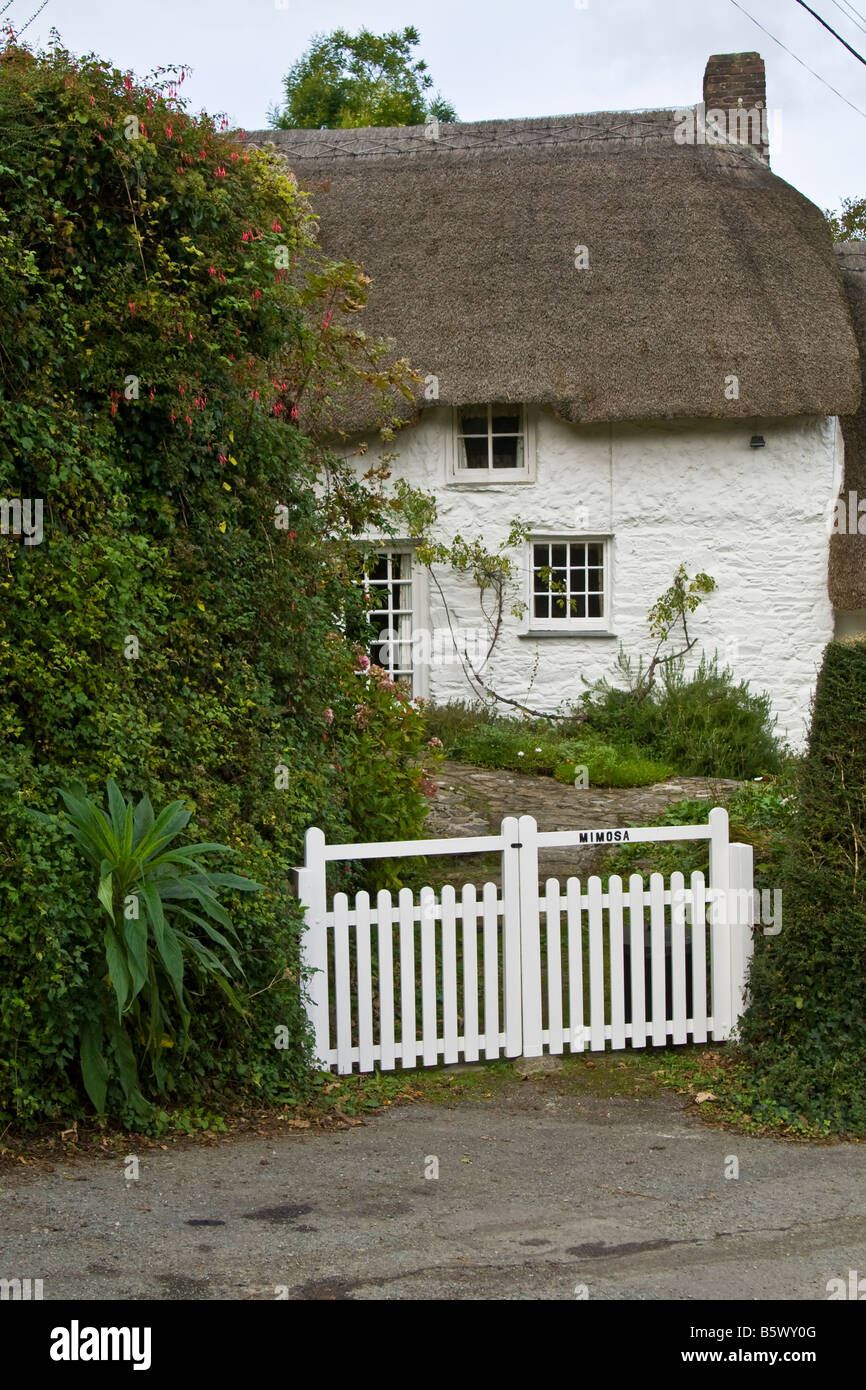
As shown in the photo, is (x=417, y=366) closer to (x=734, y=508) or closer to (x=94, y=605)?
(x=734, y=508)

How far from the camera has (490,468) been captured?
1515cm

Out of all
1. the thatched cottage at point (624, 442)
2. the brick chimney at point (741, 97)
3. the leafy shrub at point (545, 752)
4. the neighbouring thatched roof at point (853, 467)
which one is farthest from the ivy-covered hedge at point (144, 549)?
the brick chimney at point (741, 97)

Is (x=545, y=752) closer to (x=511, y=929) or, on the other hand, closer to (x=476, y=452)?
(x=476, y=452)

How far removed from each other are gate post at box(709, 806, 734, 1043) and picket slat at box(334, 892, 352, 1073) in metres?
1.76

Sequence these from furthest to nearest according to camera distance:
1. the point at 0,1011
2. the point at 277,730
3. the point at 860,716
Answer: the point at 277,730 → the point at 860,716 → the point at 0,1011

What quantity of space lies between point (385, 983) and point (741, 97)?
1420cm

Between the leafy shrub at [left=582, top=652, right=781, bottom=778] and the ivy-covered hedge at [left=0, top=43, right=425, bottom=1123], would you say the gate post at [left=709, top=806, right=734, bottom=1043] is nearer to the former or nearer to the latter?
the ivy-covered hedge at [left=0, top=43, right=425, bottom=1123]

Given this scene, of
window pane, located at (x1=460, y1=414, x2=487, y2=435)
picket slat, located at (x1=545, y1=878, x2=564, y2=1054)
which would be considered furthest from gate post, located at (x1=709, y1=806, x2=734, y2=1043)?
window pane, located at (x1=460, y1=414, x2=487, y2=435)

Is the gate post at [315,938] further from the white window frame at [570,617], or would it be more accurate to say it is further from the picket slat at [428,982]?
the white window frame at [570,617]

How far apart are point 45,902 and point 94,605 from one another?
1.23m

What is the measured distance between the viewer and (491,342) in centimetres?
1491

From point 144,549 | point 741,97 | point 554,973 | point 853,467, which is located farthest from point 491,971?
point 741,97

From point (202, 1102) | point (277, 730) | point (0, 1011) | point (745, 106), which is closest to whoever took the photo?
point (0, 1011)
